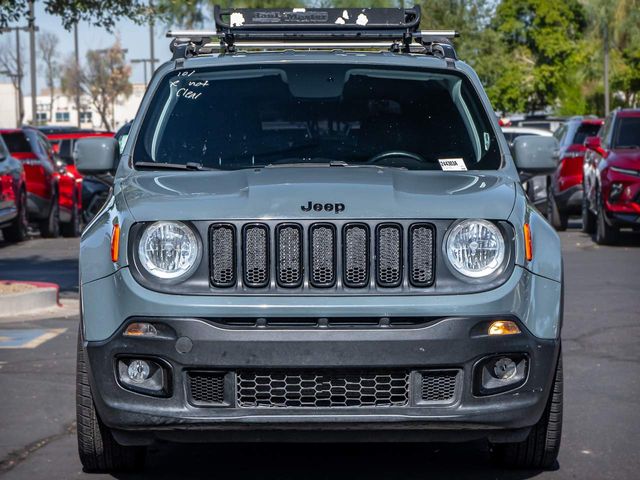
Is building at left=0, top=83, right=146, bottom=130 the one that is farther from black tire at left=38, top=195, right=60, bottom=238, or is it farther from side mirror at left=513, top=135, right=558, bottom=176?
side mirror at left=513, top=135, right=558, bottom=176

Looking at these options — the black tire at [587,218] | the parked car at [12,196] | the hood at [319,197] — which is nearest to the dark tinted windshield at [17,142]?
the parked car at [12,196]

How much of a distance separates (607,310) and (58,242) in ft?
39.3

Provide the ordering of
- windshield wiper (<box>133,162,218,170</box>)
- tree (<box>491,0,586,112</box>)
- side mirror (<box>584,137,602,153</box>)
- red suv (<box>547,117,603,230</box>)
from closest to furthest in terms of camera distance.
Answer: windshield wiper (<box>133,162,218,170</box>), side mirror (<box>584,137,602,153</box>), red suv (<box>547,117,603,230</box>), tree (<box>491,0,586,112</box>)

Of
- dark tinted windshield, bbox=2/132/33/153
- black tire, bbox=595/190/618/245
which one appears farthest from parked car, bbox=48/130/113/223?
black tire, bbox=595/190/618/245

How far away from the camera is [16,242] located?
2202 cm

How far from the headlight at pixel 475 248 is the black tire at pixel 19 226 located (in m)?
15.7

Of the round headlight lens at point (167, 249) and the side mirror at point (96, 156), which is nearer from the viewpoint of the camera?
the round headlight lens at point (167, 249)

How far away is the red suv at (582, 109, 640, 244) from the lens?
18.3 m

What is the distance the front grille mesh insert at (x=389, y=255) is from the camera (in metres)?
5.55

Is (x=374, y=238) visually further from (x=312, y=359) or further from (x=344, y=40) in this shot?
(x=344, y=40)

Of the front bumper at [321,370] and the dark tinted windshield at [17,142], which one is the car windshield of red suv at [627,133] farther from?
the front bumper at [321,370]

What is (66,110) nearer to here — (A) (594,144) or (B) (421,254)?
(A) (594,144)

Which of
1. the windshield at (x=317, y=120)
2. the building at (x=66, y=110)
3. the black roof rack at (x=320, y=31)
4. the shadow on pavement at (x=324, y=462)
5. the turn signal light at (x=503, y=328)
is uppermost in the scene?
the black roof rack at (x=320, y=31)

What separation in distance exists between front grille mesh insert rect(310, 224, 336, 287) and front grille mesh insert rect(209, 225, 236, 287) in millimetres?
303
